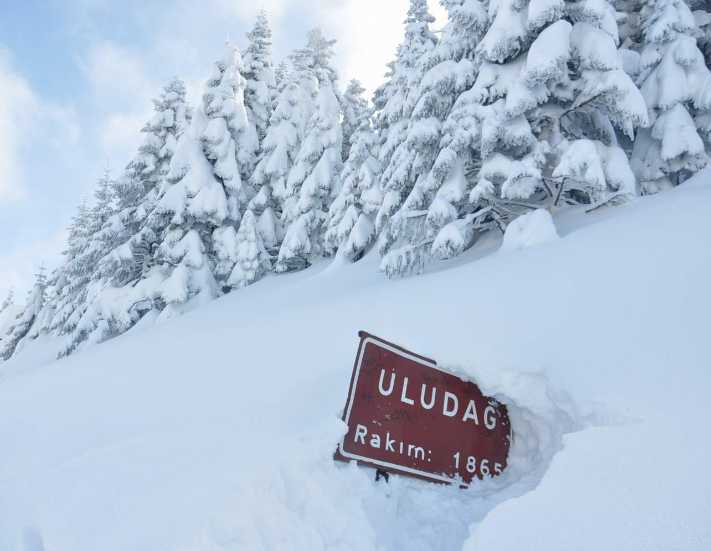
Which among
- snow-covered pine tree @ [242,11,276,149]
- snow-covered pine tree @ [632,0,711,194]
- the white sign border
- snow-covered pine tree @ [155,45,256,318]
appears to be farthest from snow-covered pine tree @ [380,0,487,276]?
snow-covered pine tree @ [242,11,276,149]

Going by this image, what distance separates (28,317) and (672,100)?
40133mm

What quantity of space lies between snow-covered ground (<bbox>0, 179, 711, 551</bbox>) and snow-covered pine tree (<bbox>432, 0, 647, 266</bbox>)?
3001mm

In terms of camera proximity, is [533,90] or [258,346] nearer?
[258,346]

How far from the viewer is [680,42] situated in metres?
11.4

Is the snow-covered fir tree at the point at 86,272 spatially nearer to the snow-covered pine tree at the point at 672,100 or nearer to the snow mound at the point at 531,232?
the snow mound at the point at 531,232

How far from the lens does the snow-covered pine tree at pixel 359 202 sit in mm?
16859

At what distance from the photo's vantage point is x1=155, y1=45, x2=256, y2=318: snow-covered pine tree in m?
18.0

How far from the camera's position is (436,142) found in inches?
442

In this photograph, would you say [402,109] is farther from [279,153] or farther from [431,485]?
[431,485]

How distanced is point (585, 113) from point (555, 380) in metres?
9.01

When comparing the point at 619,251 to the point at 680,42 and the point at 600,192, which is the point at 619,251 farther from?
the point at 680,42

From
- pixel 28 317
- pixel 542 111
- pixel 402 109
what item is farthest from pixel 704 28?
pixel 28 317

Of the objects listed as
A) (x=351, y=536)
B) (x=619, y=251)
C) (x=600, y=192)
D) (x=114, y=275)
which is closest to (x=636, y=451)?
(x=351, y=536)

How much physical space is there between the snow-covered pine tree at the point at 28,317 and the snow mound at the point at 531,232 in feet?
120
